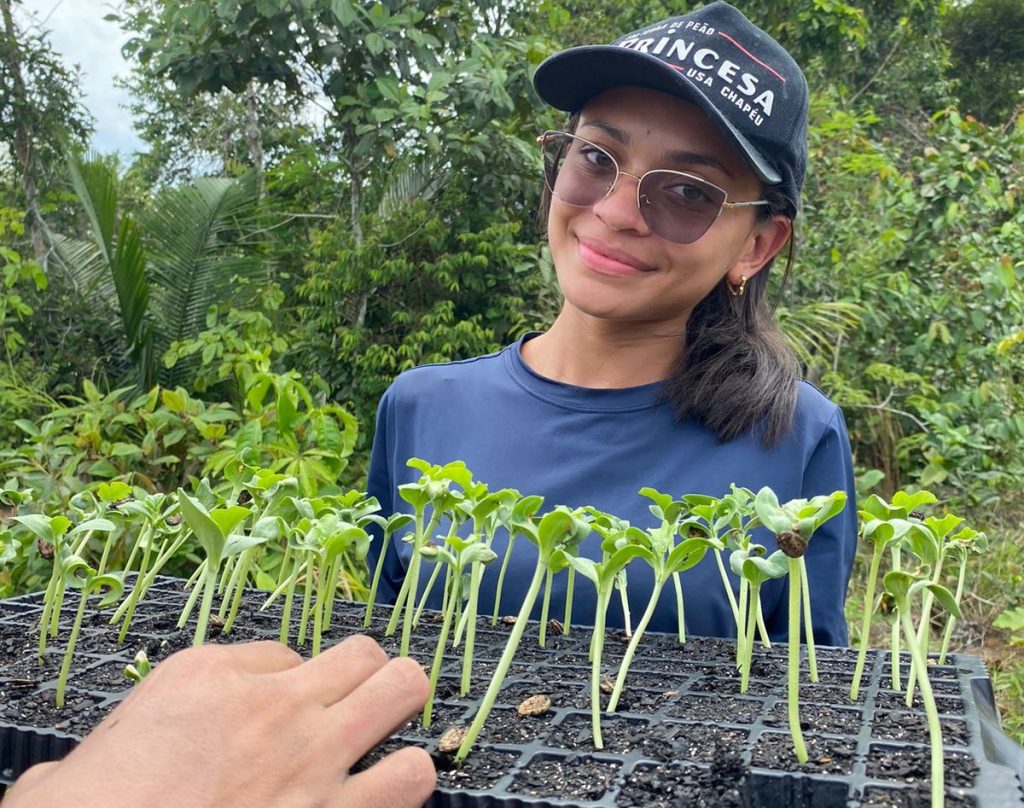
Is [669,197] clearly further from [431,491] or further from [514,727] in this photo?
[514,727]

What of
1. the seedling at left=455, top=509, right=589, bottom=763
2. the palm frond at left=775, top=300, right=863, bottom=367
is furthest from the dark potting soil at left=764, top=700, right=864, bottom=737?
the palm frond at left=775, top=300, right=863, bottom=367

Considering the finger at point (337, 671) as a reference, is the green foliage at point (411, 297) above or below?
above

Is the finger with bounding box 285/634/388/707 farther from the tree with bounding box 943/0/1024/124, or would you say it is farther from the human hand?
the tree with bounding box 943/0/1024/124

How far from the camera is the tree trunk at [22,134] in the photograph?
18.5ft

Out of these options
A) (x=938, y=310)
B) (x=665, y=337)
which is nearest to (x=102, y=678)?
(x=665, y=337)

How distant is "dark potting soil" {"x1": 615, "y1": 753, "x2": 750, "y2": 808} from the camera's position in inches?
25.6

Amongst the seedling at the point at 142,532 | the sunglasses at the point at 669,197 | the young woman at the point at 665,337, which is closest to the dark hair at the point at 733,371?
the young woman at the point at 665,337

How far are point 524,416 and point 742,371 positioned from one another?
0.38 m

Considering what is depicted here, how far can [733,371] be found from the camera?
1.53 m

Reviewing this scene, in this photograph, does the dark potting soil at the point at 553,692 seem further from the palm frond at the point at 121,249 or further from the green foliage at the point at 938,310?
the palm frond at the point at 121,249

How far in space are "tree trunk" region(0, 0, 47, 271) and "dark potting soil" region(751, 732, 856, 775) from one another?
570 centimetres

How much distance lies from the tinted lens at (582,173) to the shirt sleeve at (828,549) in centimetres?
56

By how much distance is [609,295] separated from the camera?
56.7 inches

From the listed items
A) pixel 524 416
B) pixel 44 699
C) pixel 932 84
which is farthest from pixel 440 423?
pixel 932 84
